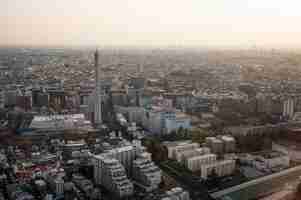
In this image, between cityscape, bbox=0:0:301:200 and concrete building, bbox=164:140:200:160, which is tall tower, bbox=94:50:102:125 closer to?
cityscape, bbox=0:0:301:200

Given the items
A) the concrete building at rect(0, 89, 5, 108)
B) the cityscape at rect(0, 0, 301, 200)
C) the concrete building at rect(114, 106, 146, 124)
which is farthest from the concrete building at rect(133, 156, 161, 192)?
the concrete building at rect(0, 89, 5, 108)

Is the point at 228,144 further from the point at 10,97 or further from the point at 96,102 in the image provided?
the point at 10,97

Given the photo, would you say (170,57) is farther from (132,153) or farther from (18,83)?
(132,153)

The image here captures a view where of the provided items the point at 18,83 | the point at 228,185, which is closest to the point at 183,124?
the point at 228,185

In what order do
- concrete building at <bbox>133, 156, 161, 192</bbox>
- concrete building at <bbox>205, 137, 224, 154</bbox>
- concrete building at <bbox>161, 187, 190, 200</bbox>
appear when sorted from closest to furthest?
concrete building at <bbox>161, 187, 190, 200</bbox> → concrete building at <bbox>133, 156, 161, 192</bbox> → concrete building at <bbox>205, 137, 224, 154</bbox>

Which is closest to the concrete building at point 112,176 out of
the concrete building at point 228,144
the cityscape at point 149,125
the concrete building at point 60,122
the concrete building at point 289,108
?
the cityscape at point 149,125

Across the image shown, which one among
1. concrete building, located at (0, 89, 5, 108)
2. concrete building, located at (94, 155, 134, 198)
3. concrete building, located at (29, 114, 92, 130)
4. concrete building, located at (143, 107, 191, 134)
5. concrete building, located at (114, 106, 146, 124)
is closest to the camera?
concrete building, located at (94, 155, 134, 198)

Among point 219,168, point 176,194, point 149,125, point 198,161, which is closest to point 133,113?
point 149,125
